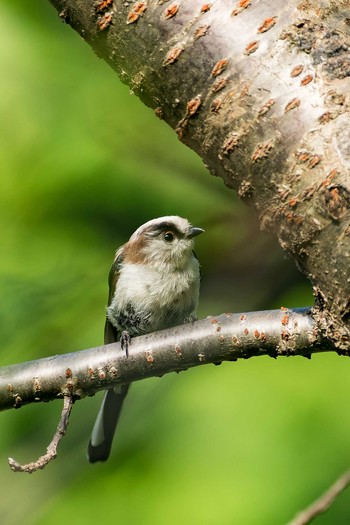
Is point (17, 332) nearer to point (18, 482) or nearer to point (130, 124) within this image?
point (18, 482)

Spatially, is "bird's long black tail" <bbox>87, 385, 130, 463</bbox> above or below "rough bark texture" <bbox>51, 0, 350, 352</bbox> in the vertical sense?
below

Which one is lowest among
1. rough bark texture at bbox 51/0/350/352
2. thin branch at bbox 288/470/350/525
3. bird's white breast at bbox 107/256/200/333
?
bird's white breast at bbox 107/256/200/333

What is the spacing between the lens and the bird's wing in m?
2.48

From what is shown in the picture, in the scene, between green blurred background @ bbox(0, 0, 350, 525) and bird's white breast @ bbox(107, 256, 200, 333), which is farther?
bird's white breast @ bbox(107, 256, 200, 333)

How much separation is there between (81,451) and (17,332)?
0.63m

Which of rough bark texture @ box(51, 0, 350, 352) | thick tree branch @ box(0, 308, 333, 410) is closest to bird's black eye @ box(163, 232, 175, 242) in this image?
thick tree branch @ box(0, 308, 333, 410)

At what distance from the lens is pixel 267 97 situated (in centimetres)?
151

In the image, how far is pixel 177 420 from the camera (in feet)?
7.69

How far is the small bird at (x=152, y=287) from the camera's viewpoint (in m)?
3.15

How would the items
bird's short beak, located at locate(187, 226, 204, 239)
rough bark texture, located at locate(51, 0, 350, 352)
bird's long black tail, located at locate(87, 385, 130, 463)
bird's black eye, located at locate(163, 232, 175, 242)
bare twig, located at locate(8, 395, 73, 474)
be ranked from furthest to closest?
bird's black eye, located at locate(163, 232, 175, 242), bird's short beak, located at locate(187, 226, 204, 239), bird's long black tail, located at locate(87, 385, 130, 463), bare twig, located at locate(8, 395, 73, 474), rough bark texture, located at locate(51, 0, 350, 352)

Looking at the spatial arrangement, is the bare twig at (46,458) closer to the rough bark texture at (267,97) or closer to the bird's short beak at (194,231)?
the rough bark texture at (267,97)

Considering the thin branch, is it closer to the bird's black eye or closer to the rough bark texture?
the rough bark texture

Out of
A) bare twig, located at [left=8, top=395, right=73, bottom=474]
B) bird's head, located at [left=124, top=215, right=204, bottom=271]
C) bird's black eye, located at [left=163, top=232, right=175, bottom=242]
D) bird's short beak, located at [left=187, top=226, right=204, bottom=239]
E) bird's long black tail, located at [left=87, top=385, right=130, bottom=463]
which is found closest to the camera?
bare twig, located at [left=8, top=395, right=73, bottom=474]

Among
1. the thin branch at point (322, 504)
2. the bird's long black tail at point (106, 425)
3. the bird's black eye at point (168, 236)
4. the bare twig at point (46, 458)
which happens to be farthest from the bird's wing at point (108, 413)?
the thin branch at point (322, 504)
